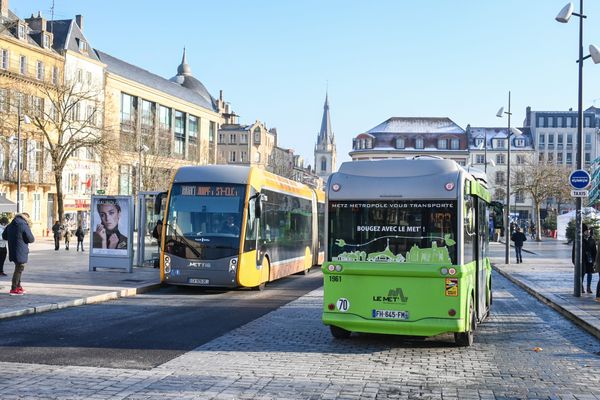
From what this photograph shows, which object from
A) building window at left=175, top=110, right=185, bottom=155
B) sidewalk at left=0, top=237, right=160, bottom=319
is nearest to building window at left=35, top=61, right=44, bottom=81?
building window at left=175, top=110, right=185, bottom=155

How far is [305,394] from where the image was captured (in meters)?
7.48

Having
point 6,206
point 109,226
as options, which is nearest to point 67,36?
point 6,206

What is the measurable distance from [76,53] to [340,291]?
60669 mm

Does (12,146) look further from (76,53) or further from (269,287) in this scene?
(269,287)

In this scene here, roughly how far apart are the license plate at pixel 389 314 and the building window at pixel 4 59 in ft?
173

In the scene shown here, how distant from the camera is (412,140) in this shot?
120688mm

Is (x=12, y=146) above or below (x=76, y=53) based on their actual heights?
below

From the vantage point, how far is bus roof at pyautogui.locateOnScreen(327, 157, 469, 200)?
406 inches

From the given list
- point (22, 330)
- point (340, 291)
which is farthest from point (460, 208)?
point (22, 330)

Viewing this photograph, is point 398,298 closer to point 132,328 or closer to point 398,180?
point 398,180

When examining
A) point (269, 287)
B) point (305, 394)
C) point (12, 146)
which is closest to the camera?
point (305, 394)

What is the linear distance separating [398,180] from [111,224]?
14.0 metres

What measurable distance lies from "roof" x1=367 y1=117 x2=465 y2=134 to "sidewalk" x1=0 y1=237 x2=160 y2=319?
329 feet

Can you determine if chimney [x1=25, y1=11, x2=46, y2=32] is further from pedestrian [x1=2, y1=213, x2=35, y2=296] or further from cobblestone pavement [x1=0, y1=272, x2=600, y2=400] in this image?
cobblestone pavement [x1=0, y1=272, x2=600, y2=400]
